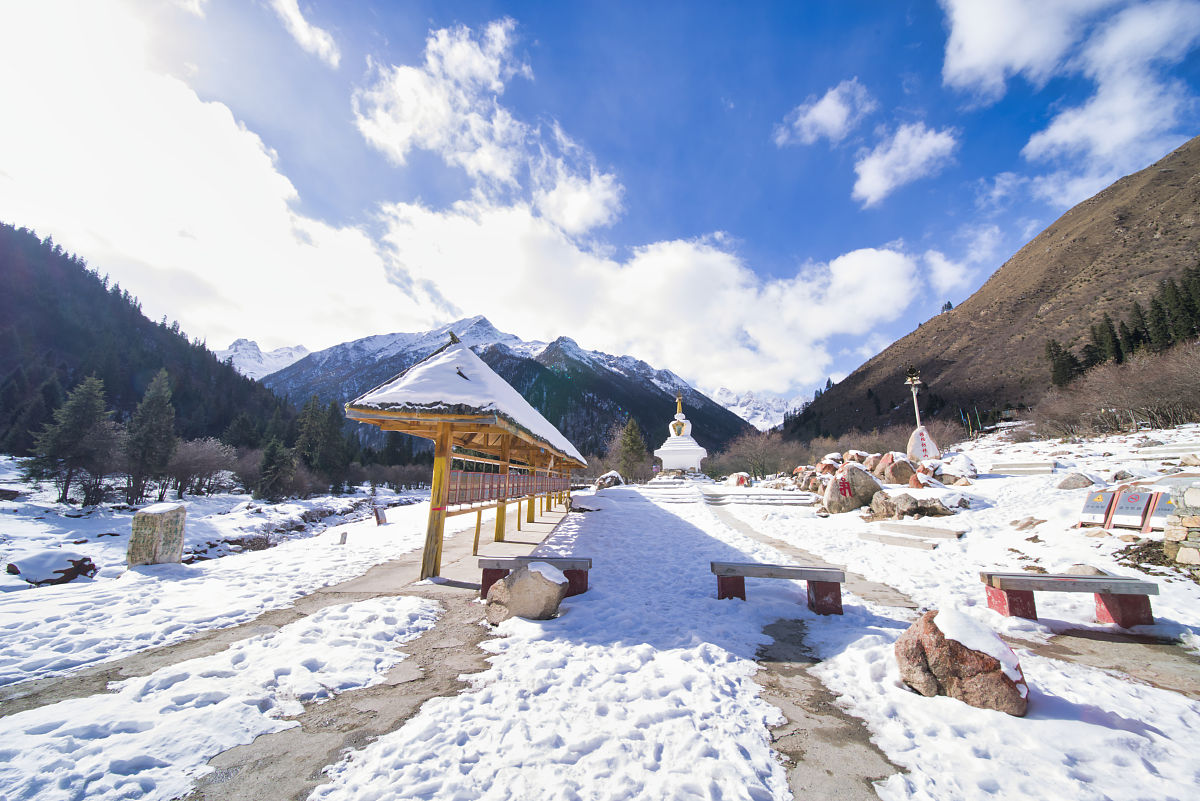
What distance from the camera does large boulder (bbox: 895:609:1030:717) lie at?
119 inches

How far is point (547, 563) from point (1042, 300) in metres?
97.7

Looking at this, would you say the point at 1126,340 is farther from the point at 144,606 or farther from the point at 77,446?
the point at 77,446

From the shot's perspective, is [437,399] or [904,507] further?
[904,507]

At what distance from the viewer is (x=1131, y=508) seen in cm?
704

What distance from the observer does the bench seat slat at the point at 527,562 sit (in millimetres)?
5527

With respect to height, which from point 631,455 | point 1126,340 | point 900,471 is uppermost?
point 1126,340

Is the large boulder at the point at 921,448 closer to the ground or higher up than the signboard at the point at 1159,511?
higher up

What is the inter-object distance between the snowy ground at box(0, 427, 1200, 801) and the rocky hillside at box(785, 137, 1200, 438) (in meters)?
68.7

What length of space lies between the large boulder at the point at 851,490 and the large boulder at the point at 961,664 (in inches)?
443

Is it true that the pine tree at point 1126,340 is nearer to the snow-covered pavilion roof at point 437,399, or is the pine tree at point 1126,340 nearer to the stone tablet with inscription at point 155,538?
the snow-covered pavilion roof at point 437,399

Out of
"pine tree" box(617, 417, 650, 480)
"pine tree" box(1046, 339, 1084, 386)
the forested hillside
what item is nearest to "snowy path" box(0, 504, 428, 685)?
"pine tree" box(617, 417, 650, 480)

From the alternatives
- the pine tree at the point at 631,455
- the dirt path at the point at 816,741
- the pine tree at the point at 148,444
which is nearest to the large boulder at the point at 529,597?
the dirt path at the point at 816,741

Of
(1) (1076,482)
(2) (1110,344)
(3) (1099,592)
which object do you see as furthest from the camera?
(2) (1110,344)

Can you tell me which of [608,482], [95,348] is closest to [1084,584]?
[608,482]
